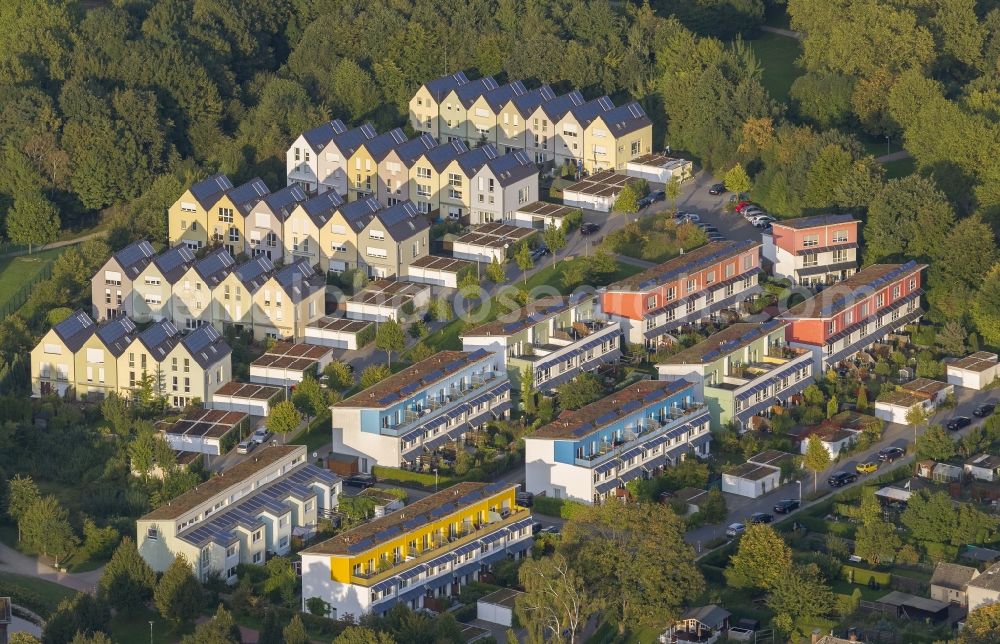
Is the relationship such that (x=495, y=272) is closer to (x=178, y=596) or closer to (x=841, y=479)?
(x=841, y=479)

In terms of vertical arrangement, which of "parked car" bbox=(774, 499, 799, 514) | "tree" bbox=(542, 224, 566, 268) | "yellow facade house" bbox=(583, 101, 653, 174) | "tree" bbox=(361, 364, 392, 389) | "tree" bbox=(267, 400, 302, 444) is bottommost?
"parked car" bbox=(774, 499, 799, 514)

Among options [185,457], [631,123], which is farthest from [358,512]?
Result: [631,123]

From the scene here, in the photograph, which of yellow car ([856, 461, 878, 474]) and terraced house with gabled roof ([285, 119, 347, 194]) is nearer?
yellow car ([856, 461, 878, 474])

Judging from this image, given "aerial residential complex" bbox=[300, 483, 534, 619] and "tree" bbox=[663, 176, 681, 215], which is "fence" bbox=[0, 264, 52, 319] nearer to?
"tree" bbox=[663, 176, 681, 215]

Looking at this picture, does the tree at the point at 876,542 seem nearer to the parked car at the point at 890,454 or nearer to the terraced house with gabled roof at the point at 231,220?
the parked car at the point at 890,454

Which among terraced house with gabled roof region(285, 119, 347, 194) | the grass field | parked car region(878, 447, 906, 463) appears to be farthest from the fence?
parked car region(878, 447, 906, 463)

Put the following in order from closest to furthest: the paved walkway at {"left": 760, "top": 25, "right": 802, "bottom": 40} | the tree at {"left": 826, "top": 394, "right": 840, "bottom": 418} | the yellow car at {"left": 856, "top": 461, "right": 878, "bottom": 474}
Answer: the yellow car at {"left": 856, "top": 461, "right": 878, "bottom": 474} → the tree at {"left": 826, "top": 394, "right": 840, "bottom": 418} → the paved walkway at {"left": 760, "top": 25, "right": 802, "bottom": 40}
